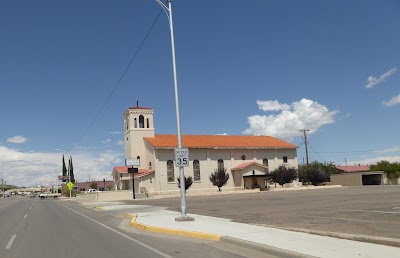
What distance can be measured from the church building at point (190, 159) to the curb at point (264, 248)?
52.1 meters

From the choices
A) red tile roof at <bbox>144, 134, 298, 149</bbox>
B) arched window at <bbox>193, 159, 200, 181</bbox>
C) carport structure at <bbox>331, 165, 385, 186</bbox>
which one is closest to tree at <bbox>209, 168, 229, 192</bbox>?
arched window at <bbox>193, 159, 200, 181</bbox>

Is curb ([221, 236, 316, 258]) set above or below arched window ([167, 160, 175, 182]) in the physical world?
below

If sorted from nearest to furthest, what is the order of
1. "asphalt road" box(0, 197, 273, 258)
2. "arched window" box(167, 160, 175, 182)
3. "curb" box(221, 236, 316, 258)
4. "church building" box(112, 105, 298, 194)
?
1. "curb" box(221, 236, 316, 258)
2. "asphalt road" box(0, 197, 273, 258)
3. "church building" box(112, 105, 298, 194)
4. "arched window" box(167, 160, 175, 182)

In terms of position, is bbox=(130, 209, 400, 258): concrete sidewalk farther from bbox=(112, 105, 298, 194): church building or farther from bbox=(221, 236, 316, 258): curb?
bbox=(112, 105, 298, 194): church building

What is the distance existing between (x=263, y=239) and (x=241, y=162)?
2443 inches

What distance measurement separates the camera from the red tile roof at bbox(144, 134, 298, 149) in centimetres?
6788

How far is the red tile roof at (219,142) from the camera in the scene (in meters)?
67.9

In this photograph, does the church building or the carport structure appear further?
the carport structure

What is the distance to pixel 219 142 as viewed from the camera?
7275 cm

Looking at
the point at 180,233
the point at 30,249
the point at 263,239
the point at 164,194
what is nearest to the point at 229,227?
the point at 180,233

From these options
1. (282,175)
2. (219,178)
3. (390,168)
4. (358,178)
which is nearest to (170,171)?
(219,178)

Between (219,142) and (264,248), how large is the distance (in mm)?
62999

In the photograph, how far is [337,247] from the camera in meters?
9.17

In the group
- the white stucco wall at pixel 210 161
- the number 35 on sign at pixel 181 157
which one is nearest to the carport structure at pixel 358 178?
the white stucco wall at pixel 210 161
